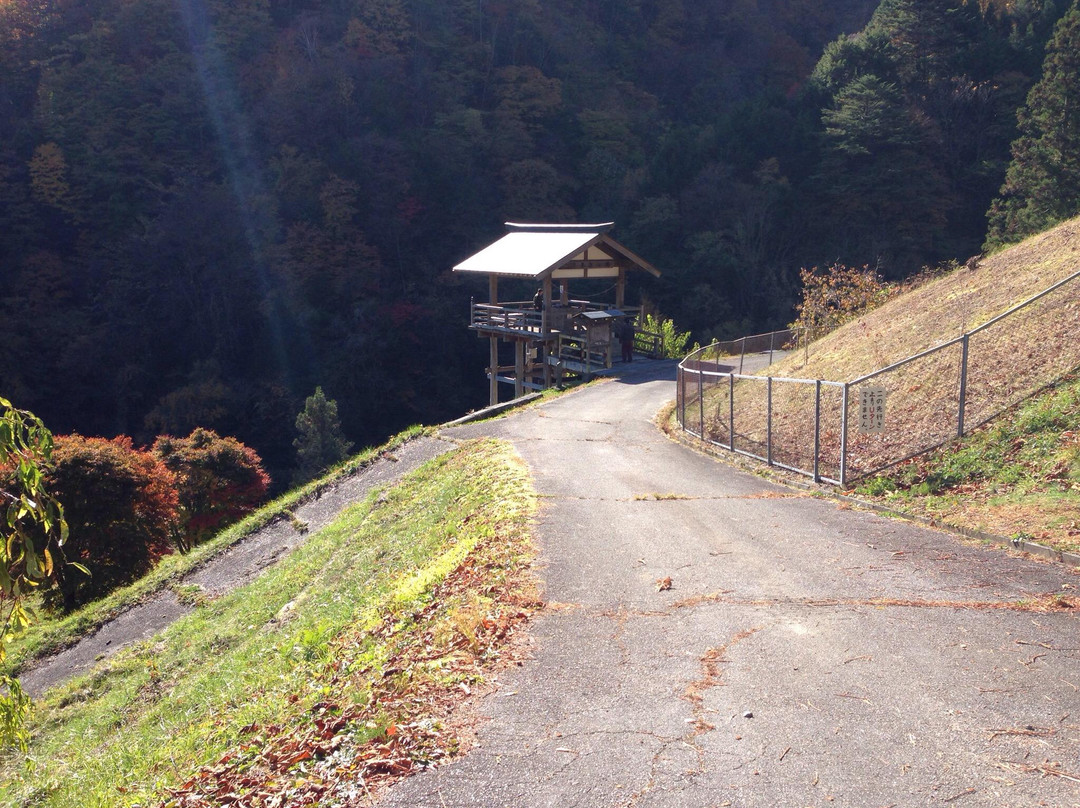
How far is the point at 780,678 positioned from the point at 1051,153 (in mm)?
37896

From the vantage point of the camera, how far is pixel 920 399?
13156 mm

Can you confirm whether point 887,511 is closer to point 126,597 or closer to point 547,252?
point 126,597

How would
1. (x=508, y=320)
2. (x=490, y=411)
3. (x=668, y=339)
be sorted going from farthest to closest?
(x=668, y=339)
(x=508, y=320)
(x=490, y=411)

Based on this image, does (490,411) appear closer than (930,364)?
No

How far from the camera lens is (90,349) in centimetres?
4203

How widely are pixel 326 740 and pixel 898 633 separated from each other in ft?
14.3

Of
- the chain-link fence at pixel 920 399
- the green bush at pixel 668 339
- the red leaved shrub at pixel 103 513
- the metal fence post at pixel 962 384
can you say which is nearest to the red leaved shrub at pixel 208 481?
the red leaved shrub at pixel 103 513

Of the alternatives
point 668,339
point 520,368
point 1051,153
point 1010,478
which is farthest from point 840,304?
point 1051,153

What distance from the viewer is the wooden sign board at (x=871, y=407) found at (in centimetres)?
1166

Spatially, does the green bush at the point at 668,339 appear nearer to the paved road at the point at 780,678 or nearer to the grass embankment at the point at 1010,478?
the grass embankment at the point at 1010,478

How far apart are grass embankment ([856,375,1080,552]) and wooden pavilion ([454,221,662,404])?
53.0 ft

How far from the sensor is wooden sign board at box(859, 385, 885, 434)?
11.7m

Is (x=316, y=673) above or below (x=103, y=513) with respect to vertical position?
above

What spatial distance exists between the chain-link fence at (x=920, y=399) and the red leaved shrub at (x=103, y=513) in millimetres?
11760
